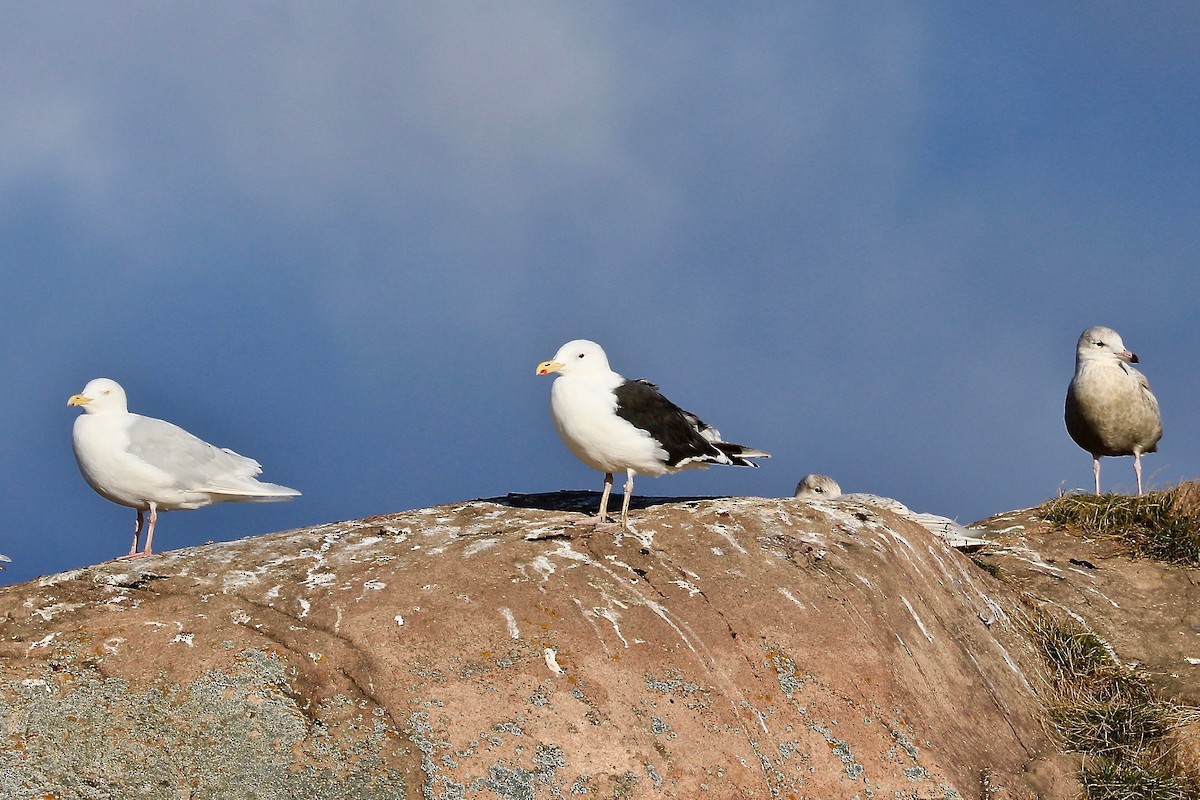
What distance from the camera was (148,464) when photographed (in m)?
→ 10.9

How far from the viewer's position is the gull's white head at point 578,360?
10.3 m

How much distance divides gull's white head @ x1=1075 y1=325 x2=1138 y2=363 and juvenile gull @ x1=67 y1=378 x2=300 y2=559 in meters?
11.8

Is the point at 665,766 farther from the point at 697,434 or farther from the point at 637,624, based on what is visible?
the point at 697,434

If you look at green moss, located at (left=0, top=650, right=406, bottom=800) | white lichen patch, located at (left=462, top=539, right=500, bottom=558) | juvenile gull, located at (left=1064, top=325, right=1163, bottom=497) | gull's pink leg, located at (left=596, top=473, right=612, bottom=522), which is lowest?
green moss, located at (left=0, top=650, right=406, bottom=800)

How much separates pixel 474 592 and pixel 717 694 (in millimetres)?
1714

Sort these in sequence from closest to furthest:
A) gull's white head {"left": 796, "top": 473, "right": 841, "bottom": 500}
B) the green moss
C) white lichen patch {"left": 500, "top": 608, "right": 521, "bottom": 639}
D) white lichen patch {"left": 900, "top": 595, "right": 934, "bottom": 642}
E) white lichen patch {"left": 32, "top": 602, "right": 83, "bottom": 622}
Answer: the green moss
white lichen patch {"left": 500, "top": 608, "right": 521, "bottom": 639}
white lichen patch {"left": 32, "top": 602, "right": 83, "bottom": 622}
white lichen patch {"left": 900, "top": 595, "right": 934, "bottom": 642}
gull's white head {"left": 796, "top": 473, "right": 841, "bottom": 500}

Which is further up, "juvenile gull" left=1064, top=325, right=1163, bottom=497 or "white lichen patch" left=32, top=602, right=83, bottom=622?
"juvenile gull" left=1064, top=325, right=1163, bottom=497

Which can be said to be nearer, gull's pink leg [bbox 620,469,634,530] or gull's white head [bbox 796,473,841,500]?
gull's pink leg [bbox 620,469,634,530]

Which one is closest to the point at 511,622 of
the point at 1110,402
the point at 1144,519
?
the point at 1144,519

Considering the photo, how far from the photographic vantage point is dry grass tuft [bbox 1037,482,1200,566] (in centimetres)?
1181

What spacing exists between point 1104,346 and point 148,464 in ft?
43.5

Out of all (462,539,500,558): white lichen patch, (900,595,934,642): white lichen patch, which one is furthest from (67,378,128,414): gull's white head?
(900,595,934,642): white lichen patch

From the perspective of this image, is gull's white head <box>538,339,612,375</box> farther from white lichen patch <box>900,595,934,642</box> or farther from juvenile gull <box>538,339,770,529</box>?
white lichen patch <box>900,595,934,642</box>

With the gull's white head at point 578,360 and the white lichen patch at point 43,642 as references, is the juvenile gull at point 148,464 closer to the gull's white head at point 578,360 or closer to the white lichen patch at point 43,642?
the gull's white head at point 578,360
